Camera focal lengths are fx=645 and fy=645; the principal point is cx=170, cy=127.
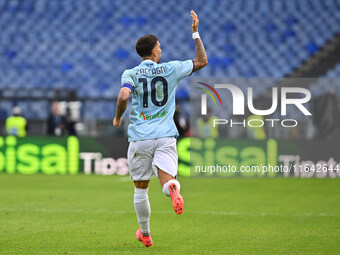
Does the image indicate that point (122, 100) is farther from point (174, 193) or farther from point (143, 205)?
point (143, 205)

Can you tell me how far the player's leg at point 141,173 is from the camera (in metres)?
5.21

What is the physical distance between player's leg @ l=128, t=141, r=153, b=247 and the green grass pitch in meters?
0.23

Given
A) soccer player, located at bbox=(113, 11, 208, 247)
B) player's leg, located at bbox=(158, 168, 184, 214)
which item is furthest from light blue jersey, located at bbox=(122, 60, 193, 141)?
player's leg, located at bbox=(158, 168, 184, 214)

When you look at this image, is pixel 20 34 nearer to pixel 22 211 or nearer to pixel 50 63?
pixel 50 63

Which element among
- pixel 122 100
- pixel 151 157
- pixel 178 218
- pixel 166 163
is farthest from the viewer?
pixel 178 218

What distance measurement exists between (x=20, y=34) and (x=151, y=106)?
748 inches

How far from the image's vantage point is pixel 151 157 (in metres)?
5.23

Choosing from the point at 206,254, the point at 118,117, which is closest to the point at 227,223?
the point at 206,254

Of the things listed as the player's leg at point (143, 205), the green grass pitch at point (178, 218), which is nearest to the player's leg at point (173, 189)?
the player's leg at point (143, 205)

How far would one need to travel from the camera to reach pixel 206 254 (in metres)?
5.11

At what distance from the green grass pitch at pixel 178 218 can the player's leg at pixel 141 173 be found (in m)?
0.23

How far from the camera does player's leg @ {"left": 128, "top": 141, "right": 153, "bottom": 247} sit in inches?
205

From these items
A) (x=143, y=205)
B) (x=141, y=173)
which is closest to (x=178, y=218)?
(x=143, y=205)

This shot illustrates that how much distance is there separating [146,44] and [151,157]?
0.91 meters
